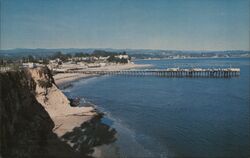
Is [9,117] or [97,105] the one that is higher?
[9,117]

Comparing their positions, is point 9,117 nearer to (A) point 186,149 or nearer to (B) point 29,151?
(B) point 29,151

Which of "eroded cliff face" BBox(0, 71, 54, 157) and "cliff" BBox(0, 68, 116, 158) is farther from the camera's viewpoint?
"cliff" BBox(0, 68, 116, 158)

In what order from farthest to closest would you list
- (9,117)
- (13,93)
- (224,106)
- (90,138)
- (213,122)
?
(224,106) → (213,122) → (90,138) → (13,93) → (9,117)

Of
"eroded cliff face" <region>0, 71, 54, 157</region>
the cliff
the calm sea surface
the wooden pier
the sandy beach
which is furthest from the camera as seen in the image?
the wooden pier

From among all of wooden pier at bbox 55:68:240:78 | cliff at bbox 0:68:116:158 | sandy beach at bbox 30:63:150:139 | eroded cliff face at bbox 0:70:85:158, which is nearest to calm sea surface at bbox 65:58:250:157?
cliff at bbox 0:68:116:158

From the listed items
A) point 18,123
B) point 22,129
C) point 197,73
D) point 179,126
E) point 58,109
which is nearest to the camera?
point 18,123

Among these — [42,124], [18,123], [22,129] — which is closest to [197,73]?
[42,124]

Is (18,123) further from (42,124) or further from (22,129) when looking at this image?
(42,124)

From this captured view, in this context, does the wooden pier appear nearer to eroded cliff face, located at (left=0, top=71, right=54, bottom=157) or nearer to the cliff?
the cliff

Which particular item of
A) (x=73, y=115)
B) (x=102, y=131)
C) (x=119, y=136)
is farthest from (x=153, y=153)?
(x=73, y=115)
